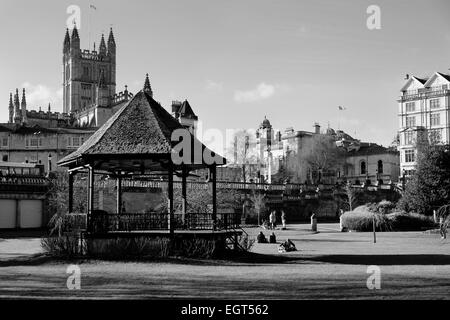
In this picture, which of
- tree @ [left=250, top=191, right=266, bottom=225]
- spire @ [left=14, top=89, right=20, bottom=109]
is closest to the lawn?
Result: tree @ [left=250, top=191, right=266, bottom=225]

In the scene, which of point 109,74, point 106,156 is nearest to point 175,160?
point 106,156

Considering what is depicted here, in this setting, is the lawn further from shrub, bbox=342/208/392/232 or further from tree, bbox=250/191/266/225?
tree, bbox=250/191/266/225

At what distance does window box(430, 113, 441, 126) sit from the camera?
101m

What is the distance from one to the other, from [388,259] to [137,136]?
11.7 meters

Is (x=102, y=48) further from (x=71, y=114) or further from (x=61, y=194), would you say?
(x=61, y=194)

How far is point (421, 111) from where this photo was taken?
337ft

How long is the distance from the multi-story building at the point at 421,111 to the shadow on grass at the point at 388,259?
75856 mm

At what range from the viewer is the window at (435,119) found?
331ft

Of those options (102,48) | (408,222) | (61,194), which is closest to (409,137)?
(408,222)

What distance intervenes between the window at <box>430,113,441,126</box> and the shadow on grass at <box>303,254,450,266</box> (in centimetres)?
8076

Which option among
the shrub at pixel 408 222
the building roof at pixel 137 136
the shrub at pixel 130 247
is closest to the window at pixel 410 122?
the shrub at pixel 408 222

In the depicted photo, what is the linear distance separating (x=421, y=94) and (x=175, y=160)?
87197 mm

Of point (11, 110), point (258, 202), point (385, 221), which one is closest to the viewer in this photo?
point (385, 221)
